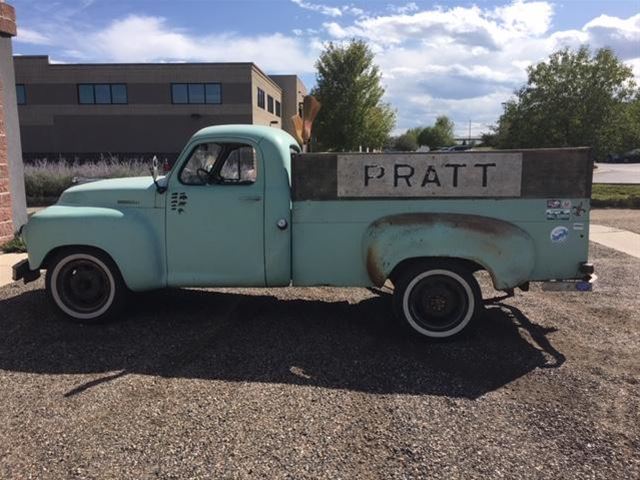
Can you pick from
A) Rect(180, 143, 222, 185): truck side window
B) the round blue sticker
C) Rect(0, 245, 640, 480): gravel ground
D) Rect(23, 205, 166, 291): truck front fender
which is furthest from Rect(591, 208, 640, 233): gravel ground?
Rect(23, 205, 166, 291): truck front fender

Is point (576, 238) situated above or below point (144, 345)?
above

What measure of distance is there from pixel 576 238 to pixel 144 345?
159 inches

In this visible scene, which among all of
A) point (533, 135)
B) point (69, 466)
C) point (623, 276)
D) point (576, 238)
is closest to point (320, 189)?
point (576, 238)

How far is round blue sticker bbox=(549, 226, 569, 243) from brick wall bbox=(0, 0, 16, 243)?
8501mm

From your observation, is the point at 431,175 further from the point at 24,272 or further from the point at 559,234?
the point at 24,272

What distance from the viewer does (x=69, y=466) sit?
3.15m

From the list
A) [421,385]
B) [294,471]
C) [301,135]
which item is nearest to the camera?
[294,471]

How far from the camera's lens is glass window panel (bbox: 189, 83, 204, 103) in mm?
40812

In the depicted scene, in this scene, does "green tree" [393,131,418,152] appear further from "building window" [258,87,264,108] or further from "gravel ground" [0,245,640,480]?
"gravel ground" [0,245,640,480]

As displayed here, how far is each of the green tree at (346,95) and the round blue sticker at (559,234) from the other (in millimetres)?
34656

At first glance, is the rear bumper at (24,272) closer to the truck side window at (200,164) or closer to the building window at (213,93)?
the truck side window at (200,164)

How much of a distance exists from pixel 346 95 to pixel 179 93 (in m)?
12.5

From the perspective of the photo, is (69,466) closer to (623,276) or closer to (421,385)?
(421,385)

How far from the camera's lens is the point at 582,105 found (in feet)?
55.2
